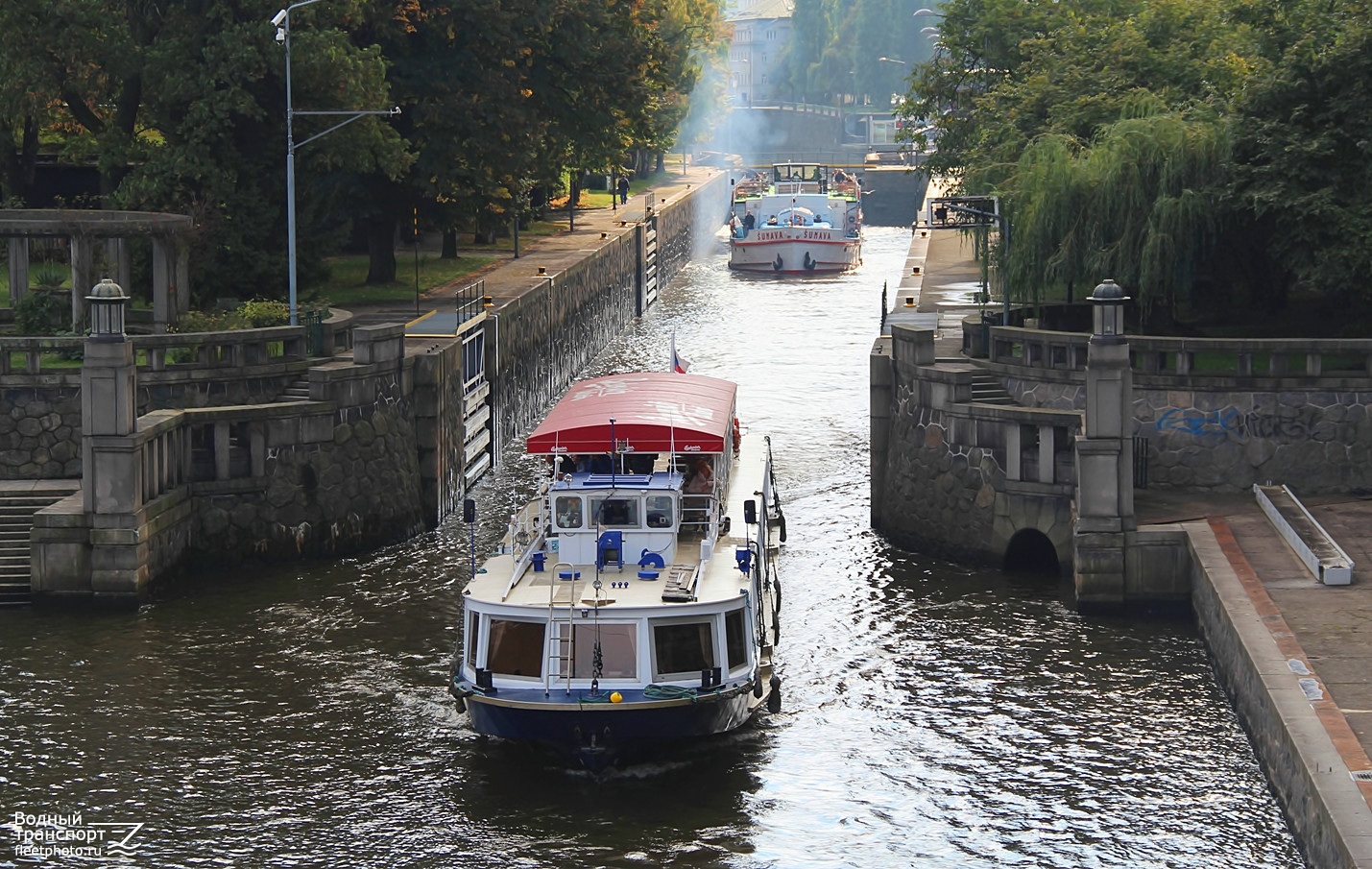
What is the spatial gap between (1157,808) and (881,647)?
952 cm

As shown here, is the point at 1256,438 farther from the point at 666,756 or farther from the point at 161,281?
the point at 161,281

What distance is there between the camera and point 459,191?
219 feet

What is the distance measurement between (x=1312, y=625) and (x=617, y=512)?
1217 centimetres

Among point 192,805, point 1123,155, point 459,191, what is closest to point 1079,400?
point 1123,155

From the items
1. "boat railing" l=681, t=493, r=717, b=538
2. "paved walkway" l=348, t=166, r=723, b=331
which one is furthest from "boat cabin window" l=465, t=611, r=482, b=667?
"paved walkway" l=348, t=166, r=723, b=331

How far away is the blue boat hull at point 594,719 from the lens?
31.0 meters

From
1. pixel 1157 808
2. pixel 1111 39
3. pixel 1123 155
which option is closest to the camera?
pixel 1157 808

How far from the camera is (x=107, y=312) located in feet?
138

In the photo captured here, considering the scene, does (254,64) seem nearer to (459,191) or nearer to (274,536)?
(459,191)

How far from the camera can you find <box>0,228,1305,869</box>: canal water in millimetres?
29672

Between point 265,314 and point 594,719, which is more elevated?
point 265,314

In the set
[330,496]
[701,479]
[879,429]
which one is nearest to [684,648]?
[701,479]

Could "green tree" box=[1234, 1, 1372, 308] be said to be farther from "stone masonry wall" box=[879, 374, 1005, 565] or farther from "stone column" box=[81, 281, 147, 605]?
"stone column" box=[81, 281, 147, 605]

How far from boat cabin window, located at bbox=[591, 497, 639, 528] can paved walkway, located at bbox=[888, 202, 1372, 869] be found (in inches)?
419
